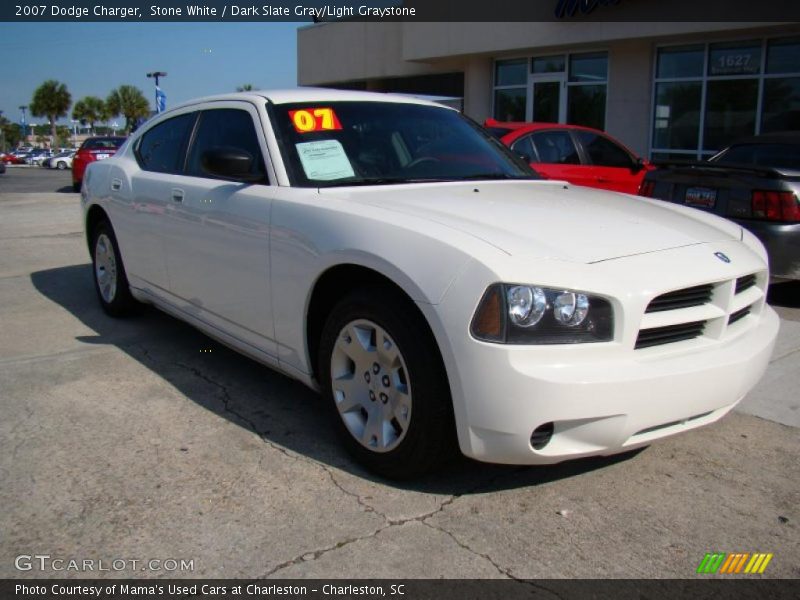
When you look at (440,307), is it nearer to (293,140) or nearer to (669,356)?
(669,356)

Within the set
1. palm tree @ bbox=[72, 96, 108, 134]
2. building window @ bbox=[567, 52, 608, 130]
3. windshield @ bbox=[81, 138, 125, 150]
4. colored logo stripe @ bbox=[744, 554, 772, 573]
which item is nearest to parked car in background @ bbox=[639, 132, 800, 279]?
colored logo stripe @ bbox=[744, 554, 772, 573]

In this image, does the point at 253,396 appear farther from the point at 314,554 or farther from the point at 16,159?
the point at 16,159

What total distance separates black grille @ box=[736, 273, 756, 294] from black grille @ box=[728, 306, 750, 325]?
83 millimetres

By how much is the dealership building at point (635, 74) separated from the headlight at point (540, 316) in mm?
12209

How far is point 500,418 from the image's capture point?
8.60ft

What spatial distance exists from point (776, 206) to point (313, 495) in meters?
4.51

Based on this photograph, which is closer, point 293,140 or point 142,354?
point 293,140

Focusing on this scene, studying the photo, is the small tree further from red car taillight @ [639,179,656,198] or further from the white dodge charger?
the white dodge charger

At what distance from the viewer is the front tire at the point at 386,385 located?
2803 mm

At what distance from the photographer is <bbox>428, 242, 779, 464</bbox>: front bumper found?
101 inches

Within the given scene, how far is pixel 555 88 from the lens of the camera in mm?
17344

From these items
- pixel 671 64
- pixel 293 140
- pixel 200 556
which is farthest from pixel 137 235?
pixel 671 64

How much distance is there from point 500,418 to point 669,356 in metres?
0.68

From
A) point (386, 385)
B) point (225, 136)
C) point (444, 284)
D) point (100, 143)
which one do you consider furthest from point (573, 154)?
point (100, 143)
